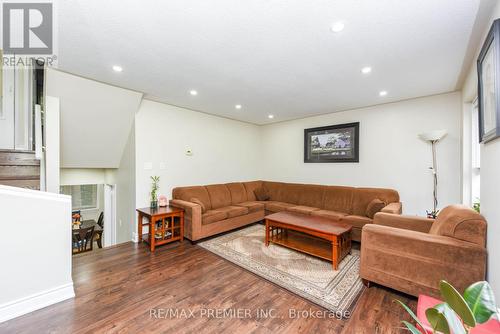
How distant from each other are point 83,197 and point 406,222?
858 centimetres

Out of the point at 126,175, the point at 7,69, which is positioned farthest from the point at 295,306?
the point at 7,69

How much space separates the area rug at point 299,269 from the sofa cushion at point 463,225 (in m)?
1.01

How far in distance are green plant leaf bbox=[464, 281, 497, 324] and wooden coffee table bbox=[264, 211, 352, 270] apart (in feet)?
6.22

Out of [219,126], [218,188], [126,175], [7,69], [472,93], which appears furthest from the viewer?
[219,126]

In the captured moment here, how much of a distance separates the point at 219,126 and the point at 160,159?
1.67 meters

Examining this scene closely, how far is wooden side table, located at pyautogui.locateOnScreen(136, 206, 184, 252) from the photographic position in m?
3.20

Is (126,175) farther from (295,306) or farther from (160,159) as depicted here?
(295,306)

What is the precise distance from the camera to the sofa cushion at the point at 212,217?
11.7ft

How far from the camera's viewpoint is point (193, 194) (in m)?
4.12

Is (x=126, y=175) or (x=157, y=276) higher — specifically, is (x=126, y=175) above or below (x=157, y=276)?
above

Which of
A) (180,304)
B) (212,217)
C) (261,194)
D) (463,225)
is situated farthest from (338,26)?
(261,194)

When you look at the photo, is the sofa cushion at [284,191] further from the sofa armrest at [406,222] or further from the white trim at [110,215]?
the white trim at [110,215]

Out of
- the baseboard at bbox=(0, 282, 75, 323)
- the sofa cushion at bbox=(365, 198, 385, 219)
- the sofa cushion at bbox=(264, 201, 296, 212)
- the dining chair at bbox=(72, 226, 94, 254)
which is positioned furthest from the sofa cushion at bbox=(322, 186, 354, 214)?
the dining chair at bbox=(72, 226, 94, 254)

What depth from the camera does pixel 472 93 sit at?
8.44 feet
